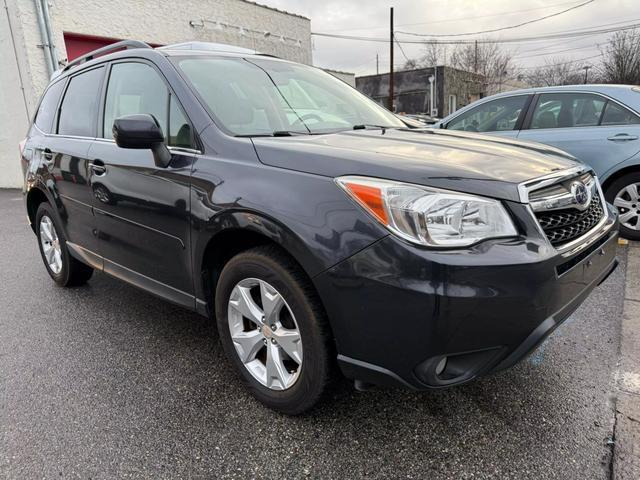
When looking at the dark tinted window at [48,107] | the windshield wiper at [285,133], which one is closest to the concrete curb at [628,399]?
the windshield wiper at [285,133]

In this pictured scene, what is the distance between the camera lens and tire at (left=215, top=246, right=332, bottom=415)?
1.96 metres

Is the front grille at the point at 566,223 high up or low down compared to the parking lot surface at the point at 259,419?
up

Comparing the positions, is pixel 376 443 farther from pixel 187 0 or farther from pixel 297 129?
pixel 187 0

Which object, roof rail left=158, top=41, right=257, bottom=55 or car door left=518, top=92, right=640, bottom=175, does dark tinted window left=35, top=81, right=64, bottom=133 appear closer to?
roof rail left=158, top=41, right=257, bottom=55


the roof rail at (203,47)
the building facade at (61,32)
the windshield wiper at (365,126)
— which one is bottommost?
the windshield wiper at (365,126)

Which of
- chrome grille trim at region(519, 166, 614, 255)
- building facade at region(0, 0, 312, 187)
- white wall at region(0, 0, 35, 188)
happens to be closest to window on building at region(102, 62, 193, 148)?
chrome grille trim at region(519, 166, 614, 255)

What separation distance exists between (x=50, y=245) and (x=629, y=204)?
5.77 m

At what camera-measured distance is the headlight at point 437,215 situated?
1688mm

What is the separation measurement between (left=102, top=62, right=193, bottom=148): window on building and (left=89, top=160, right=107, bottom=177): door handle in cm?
21

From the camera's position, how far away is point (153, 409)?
2.37 metres

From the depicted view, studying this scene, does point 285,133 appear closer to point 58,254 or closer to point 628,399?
point 628,399

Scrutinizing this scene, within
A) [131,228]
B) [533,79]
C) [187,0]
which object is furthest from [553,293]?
[533,79]

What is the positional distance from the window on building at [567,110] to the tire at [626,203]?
699mm

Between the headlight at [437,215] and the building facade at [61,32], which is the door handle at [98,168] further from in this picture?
the building facade at [61,32]
